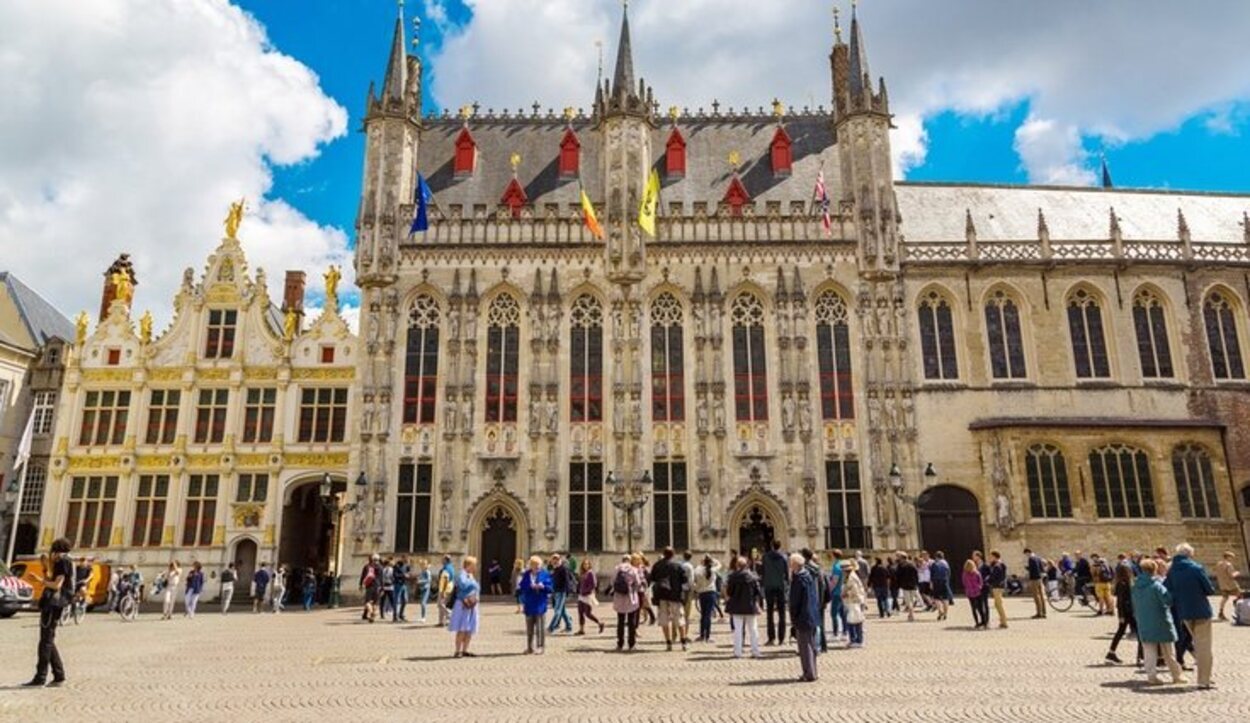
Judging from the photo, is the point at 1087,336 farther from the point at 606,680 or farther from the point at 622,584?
the point at 606,680

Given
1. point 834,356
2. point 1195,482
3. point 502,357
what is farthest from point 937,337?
point 502,357

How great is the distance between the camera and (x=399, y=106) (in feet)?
125

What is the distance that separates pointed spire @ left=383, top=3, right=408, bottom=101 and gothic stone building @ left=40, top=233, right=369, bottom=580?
9.76m

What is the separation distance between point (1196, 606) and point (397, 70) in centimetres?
3668

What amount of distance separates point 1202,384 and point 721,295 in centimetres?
1970

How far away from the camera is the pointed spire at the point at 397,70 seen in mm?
38188

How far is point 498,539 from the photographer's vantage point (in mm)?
33344

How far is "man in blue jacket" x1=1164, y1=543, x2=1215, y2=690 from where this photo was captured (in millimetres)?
10969

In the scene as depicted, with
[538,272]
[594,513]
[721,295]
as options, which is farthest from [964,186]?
[594,513]

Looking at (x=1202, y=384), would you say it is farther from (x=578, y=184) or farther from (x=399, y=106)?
(x=399, y=106)

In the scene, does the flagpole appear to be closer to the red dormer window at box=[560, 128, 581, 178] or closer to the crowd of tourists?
the crowd of tourists

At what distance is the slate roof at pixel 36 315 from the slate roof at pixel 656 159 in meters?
20.5

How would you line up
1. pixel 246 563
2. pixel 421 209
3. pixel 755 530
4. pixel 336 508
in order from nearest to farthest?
pixel 755 530 → pixel 421 209 → pixel 246 563 → pixel 336 508

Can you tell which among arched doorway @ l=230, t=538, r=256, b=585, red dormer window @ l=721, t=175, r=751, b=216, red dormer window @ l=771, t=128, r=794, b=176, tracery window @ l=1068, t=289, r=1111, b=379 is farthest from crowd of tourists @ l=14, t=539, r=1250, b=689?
red dormer window @ l=771, t=128, r=794, b=176
